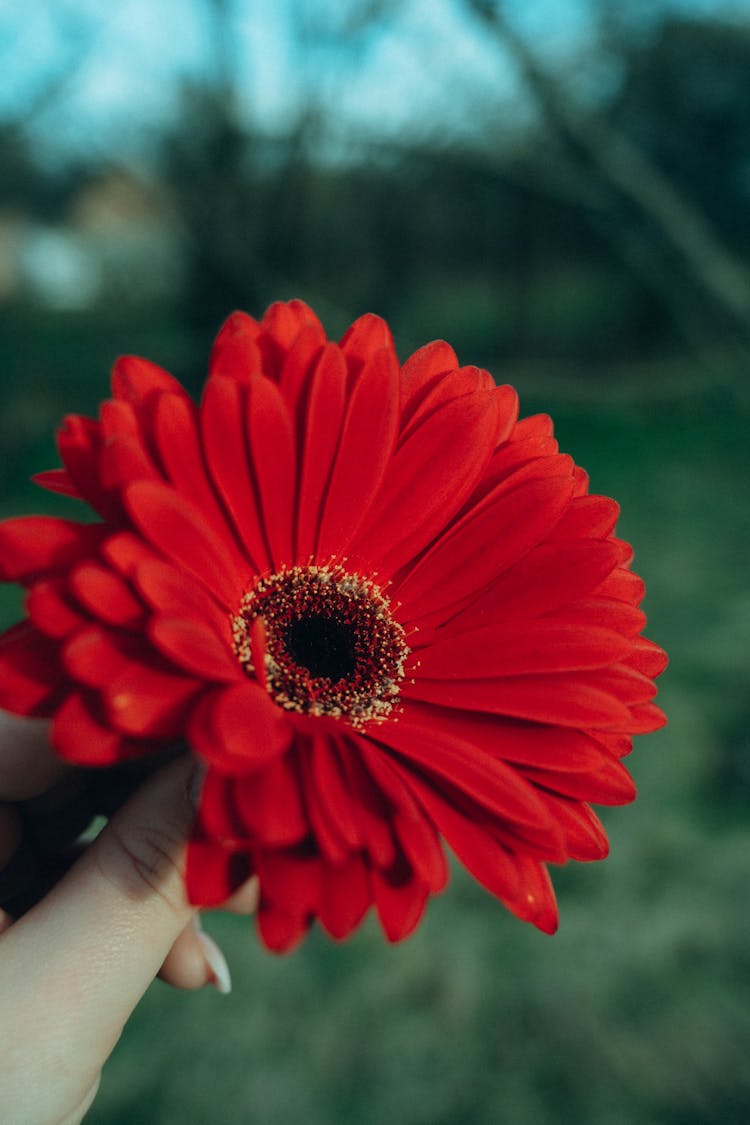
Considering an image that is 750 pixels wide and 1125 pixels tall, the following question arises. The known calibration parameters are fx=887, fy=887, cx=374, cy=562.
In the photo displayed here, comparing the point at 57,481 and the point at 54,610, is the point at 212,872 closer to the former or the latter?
the point at 54,610

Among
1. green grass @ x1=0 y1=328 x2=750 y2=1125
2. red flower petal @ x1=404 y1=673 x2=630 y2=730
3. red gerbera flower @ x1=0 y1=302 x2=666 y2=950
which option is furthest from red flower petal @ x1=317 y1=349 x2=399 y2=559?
green grass @ x1=0 y1=328 x2=750 y2=1125

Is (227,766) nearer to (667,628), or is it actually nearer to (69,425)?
(69,425)

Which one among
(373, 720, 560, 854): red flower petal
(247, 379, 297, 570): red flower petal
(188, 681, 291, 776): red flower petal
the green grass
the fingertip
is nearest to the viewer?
(188, 681, 291, 776): red flower petal

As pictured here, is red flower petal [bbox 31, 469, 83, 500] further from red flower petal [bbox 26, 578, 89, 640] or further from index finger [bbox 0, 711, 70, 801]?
index finger [bbox 0, 711, 70, 801]

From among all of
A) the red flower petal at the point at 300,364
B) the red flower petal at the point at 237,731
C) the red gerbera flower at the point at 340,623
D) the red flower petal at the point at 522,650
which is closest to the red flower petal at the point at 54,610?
the red gerbera flower at the point at 340,623

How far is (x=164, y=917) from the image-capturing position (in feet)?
3.26

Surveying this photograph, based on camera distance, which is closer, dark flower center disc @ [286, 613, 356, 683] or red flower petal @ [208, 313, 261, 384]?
red flower petal @ [208, 313, 261, 384]

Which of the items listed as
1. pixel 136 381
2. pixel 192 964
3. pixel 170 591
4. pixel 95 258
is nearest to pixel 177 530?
pixel 170 591

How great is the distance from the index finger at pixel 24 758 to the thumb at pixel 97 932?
0.43ft

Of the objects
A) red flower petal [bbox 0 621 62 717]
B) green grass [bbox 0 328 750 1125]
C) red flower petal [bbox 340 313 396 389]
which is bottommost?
green grass [bbox 0 328 750 1125]

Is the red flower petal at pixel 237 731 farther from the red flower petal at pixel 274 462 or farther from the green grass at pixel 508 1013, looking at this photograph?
the green grass at pixel 508 1013

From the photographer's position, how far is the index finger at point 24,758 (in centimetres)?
102

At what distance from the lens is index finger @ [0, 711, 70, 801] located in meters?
1.02

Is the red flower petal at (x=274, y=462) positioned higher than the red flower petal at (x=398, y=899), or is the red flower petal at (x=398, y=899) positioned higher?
the red flower petal at (x=274, y=462)
